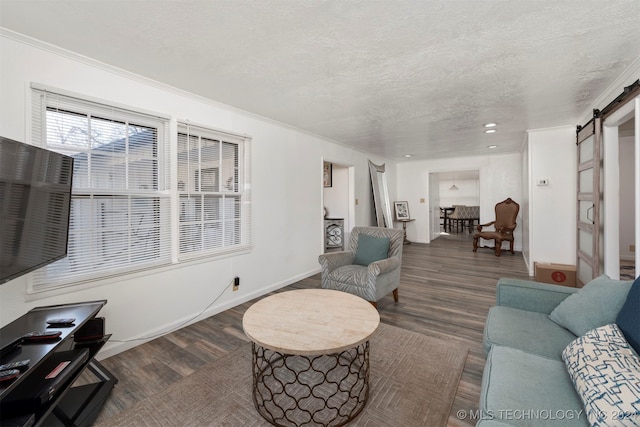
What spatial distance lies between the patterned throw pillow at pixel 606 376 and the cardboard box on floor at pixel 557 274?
2.99m

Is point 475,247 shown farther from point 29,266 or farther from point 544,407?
point 29,266

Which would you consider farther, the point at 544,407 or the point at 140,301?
the point at 140,301

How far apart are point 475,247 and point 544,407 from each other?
5906mm

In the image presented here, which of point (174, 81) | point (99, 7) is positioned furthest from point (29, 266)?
point (174, 81)

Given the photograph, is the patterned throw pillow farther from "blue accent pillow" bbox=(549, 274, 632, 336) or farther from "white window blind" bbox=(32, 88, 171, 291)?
"white window blind" bbox=(32, 88, 171, 291)

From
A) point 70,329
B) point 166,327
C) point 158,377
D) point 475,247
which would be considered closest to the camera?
point 70,329

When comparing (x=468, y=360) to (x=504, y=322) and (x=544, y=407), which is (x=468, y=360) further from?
(x=544, y=407)

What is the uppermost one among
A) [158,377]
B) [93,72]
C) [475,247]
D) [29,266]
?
[93,72]

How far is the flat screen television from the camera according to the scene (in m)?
1.35

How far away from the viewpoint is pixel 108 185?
7.18 feet

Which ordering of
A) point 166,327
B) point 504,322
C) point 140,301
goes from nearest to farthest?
point 504,322
point 140,301
point 166,327

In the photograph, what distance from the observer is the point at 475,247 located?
20.5 feet

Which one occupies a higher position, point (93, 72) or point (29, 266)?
point (93, 72)

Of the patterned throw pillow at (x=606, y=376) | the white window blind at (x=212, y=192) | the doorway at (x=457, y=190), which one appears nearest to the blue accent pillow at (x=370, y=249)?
the white window blind at (x=212, y=192)
